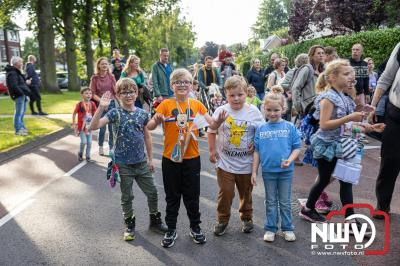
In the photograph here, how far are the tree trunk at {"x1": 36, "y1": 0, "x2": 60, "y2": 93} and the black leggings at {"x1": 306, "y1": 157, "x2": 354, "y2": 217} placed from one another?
23.0 m

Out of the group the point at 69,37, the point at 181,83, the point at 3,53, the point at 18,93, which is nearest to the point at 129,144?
the point at 181,83

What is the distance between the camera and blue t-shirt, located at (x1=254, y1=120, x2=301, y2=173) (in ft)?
13.2

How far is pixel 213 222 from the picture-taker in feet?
15.5

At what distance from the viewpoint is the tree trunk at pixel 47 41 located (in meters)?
24.0

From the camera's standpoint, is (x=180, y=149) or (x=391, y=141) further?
(x=391, y=141)

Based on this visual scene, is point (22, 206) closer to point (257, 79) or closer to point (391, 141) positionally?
point (391, 141)

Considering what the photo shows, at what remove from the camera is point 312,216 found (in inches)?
183

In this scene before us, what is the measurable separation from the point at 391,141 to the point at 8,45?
75219 mm

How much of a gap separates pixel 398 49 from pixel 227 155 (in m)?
2.28

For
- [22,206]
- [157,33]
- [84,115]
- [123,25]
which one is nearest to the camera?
[22,206]

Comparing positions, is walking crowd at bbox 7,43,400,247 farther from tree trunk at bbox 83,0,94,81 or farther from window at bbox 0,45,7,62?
window at bbox 0,45,7,62

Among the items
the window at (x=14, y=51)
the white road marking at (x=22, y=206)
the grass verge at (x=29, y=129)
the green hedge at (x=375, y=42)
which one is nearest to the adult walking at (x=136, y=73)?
the white road marking at (x=22, y=206)

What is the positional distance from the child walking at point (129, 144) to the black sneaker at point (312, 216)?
1.72 meters

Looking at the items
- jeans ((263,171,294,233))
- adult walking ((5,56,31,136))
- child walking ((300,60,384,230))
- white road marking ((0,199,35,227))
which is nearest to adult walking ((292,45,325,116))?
child walking ((300,60,384,230))
